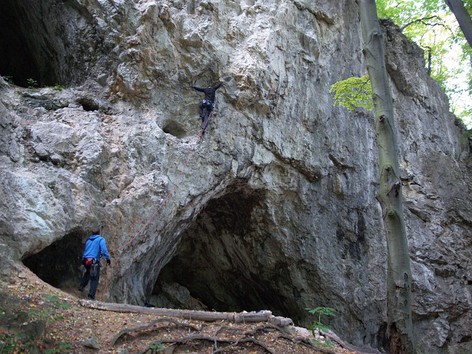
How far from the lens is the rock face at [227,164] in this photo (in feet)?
27.2

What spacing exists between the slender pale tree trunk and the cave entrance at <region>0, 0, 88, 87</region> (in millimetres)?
6704

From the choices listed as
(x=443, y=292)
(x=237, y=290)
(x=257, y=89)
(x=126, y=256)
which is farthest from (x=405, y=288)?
(x=237, y=290)

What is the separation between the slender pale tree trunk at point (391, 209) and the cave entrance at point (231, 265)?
5.37m

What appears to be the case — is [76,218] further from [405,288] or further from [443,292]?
[443,292]

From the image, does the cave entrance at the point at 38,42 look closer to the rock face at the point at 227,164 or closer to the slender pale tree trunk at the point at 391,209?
the rock face at the point at 227,164

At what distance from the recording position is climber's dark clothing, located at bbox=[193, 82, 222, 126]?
9.98 meters

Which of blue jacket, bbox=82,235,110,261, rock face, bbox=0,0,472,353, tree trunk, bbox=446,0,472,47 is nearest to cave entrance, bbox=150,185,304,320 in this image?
rock face, bbox=0,0,472,353

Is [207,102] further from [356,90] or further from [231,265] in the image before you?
[231,265]

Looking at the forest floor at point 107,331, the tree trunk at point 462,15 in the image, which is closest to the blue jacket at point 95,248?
the forest floor at point 107,331

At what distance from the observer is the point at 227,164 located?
10227 millimetres

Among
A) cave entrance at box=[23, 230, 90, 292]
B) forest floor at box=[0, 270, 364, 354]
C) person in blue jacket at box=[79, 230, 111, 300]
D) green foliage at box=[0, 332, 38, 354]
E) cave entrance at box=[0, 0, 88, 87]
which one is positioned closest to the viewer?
green foliage at box=[0, 332, 38, 354]

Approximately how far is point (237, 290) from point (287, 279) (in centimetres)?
190

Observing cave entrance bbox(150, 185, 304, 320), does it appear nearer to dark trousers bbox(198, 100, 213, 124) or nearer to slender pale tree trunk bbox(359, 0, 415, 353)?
dark trousers bbox(198, 100, 213, 124)

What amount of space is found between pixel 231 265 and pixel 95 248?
5924 mm
